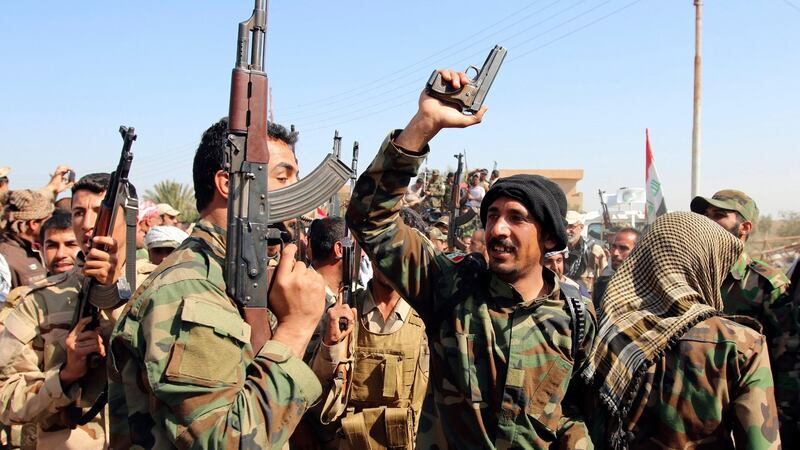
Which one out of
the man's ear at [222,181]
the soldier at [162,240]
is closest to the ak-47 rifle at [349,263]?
the soldier at [162,240]

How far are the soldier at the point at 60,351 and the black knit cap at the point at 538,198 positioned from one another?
1866mm

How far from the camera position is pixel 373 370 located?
4.28 m

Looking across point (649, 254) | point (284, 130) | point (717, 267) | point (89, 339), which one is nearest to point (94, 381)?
point (89, 339)

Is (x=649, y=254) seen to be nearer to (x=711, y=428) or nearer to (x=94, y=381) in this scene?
(x=711, y=428)

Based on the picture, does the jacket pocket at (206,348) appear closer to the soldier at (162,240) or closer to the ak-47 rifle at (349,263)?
the ak-47 rifle at (349,263)

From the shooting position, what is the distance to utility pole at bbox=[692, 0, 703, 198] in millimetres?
15328

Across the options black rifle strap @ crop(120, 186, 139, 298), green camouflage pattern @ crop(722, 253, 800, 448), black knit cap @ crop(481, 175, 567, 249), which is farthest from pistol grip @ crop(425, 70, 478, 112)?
green camouflage pattern @ crop(722, 253, 800, 448)

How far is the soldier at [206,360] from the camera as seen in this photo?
80.6 inches

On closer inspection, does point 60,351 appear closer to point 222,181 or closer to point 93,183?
point 93,183

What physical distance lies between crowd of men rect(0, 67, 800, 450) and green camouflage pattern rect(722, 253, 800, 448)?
2 cm

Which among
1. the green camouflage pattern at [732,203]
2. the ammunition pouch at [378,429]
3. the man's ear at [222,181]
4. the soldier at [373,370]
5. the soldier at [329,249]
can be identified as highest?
the green camouflage pattern at [732,203]

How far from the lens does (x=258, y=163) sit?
8.07 feet

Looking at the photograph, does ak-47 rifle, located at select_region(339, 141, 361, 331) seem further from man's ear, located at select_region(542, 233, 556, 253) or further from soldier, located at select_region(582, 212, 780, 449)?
soldier, located at select_region(582, 212, 780, 449)

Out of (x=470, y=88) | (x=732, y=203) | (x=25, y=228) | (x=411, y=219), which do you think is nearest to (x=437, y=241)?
(x=411, y=219)
